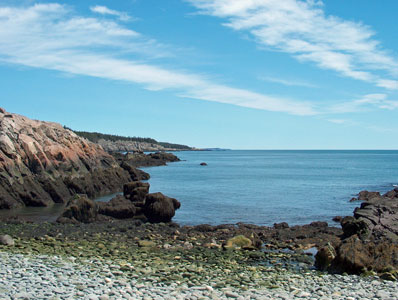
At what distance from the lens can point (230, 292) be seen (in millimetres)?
10664

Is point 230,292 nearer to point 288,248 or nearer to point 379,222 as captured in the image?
point 288,248

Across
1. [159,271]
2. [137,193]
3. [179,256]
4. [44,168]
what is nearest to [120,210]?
[137,193]

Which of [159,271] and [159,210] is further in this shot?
[159,210]

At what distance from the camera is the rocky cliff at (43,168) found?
1187 inches

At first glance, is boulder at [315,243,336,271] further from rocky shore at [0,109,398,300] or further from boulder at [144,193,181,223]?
boulder at [144,193,181,223]

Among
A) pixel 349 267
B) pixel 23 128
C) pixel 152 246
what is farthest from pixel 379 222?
pixel 23 128

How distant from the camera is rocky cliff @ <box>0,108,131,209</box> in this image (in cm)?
3016

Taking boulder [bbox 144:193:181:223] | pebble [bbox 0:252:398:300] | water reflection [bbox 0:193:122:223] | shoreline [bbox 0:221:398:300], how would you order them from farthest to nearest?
water reflection [bbox 0:193:122:223]
boulder [bbox 144:193:181:223]
shoreline [bbox 0:221:398:300]
pebble [bbox 0:252:398:300]

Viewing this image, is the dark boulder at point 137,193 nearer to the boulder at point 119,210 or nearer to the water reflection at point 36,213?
the boulder at point 119,210

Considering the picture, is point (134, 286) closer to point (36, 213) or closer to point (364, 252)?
point (364, 252)

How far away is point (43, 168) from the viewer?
35.4m

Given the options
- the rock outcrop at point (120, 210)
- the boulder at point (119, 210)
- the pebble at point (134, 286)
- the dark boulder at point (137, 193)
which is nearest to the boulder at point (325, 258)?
the pebble at point (134, 286)

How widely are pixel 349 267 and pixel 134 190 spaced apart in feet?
57.8

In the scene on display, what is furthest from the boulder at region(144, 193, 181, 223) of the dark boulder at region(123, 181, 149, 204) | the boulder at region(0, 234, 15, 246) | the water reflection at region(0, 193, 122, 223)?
the boulder at region(0, 234, 15, 246)
